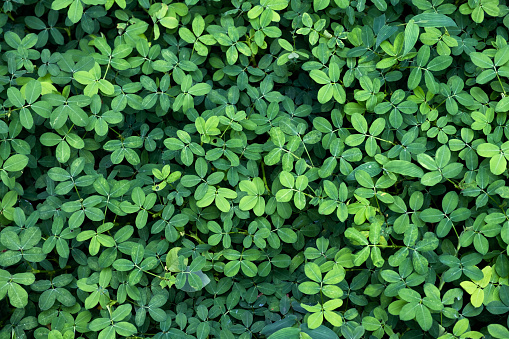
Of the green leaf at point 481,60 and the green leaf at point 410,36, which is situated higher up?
the green leaf at point 410,36

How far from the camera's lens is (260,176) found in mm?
2820

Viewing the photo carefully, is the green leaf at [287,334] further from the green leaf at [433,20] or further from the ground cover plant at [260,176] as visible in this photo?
the green leaf at [433,20]

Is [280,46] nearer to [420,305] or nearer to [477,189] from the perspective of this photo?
[477,189]

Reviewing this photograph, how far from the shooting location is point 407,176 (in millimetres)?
2656

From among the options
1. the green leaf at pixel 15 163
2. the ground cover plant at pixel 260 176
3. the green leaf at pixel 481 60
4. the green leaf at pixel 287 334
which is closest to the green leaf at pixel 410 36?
the ground cover plant at pixel 260 176

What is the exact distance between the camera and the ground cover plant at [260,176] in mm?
2467

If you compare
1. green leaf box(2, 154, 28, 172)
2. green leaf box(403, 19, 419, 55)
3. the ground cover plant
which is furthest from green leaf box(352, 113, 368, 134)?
green leaf box(2, 154, 28, 172)

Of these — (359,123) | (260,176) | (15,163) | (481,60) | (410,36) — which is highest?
(410,36)

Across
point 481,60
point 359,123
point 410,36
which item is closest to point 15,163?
point 359,123

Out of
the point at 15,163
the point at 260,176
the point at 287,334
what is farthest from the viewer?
the point at 260,176

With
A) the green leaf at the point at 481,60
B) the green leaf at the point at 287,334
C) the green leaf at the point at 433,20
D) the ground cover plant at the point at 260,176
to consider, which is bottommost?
the green leaf at the point at 287,334

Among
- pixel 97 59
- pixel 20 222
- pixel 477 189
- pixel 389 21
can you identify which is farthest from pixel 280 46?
pixel 20 222

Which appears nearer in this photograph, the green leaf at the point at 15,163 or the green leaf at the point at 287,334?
the green leaf at the point at 287,334

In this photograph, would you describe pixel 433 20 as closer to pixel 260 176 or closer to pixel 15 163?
pixel 260 176
